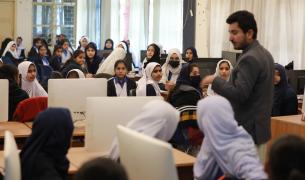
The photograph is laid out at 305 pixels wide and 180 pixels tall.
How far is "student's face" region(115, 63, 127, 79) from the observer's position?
252 inches

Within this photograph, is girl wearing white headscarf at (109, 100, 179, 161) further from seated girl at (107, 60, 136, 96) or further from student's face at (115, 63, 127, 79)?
student's face at (115, 63, 127, 79)

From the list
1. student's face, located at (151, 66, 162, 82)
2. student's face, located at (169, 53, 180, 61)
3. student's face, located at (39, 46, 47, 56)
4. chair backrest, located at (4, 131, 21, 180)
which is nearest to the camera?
chair backrest, located at (4, 131, 21, 180)

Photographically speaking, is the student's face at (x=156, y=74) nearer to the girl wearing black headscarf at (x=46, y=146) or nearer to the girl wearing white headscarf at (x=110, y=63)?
the girl wearing white headscarf at (x=110, y=63)

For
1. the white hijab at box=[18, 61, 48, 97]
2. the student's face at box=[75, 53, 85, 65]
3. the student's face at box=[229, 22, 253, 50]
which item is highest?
the student's face at box=[229, 22, 253, 50]

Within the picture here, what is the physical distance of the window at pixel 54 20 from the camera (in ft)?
51.9

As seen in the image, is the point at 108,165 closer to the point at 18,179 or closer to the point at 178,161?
the point at 18,179

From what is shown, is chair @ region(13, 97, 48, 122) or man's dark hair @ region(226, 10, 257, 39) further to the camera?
chair @ region(13, 97, 48, 122)

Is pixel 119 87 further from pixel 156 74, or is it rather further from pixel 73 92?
pixel 73 92

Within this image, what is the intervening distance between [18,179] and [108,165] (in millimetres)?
753

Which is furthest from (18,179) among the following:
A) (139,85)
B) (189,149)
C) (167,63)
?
(167,63)

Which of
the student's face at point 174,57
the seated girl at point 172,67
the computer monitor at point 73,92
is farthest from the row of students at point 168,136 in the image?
the student's face at point 174,57

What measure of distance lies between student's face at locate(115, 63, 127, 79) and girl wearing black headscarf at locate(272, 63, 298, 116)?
169 cm

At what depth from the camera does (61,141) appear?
265 cm

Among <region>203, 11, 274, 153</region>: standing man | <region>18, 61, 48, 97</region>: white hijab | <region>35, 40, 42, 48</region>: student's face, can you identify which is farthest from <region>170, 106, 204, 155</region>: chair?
<region>35, 40, 42, 48</region>: student's face
